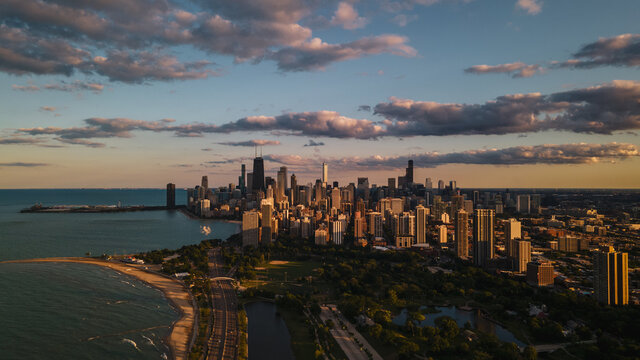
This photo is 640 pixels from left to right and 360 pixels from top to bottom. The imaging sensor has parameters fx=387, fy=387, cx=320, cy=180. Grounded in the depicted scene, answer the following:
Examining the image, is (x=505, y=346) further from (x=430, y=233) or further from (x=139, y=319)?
(x=430, y=233)

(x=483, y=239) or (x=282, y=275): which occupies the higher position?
(x=483, y=239)

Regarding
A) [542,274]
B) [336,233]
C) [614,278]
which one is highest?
[614,278]

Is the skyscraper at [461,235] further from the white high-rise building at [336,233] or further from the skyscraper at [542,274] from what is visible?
the white high-rise building at [336,233]

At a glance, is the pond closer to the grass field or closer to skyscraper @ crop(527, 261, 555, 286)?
the grass field

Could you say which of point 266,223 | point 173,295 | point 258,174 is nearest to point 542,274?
point 173,295

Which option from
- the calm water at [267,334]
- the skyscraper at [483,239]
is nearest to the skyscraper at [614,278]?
the skyscraper at [483,239]

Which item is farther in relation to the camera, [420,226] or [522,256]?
[420,226]

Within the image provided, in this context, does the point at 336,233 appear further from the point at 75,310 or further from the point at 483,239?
the point at 75,310
